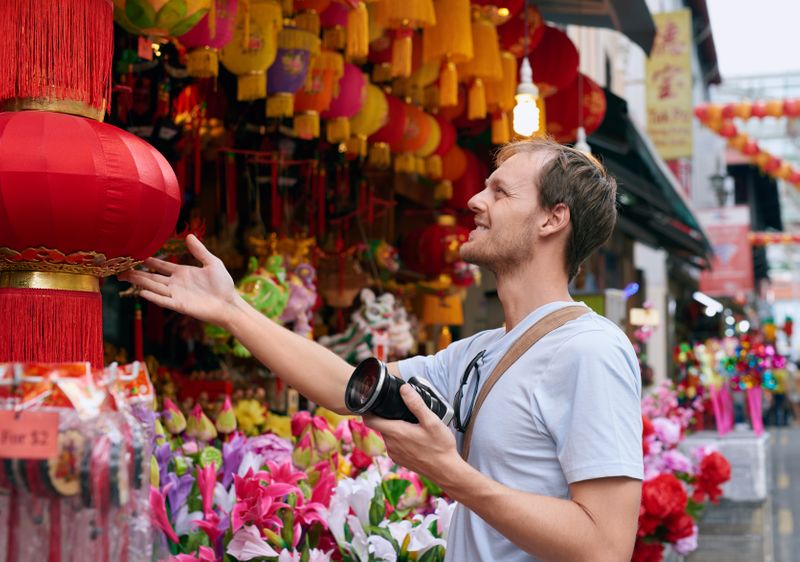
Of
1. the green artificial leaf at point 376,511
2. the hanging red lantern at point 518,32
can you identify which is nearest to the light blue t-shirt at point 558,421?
the green artificial leaf at point 376,511

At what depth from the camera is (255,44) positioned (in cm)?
418

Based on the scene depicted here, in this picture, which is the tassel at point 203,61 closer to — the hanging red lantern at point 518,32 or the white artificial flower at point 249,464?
the white artificial flower at point 249,464

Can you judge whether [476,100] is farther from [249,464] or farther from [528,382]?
[528,382]

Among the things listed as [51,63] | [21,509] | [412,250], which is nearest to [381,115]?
[412,250]

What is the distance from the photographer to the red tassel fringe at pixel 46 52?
2.29 metres

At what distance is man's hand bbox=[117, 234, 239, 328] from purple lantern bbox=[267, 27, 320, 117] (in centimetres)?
238

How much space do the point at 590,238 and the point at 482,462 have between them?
508mm

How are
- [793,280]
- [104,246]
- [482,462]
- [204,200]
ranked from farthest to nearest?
[793,280] → [204,200] → [104,246] → [482,462]

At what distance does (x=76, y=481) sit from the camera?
1417mm

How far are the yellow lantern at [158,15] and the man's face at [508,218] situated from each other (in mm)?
1541

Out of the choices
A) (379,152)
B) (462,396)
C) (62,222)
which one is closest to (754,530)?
(379,152)

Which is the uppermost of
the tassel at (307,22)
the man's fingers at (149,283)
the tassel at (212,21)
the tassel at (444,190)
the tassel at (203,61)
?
the tassel at (307,22)

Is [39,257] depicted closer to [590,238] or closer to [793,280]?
[590,238]

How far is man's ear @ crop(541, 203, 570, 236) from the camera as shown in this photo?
2031 millimetres
